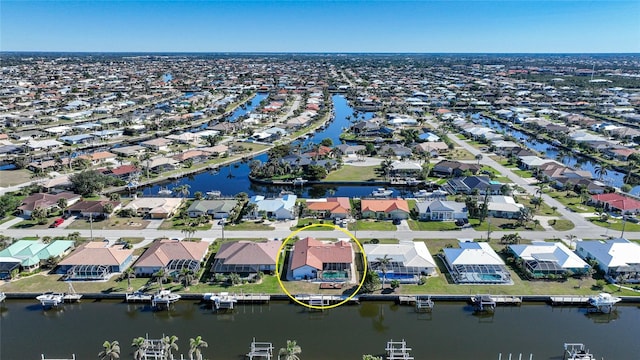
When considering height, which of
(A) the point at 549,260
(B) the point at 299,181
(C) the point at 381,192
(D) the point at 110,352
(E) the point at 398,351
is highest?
(B) the point at 299,181

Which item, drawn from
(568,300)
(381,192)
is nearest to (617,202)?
(568,300)

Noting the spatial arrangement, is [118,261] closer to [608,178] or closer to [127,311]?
[127,311]

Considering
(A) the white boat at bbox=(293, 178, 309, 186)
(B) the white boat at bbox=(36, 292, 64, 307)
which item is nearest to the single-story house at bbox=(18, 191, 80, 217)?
(B) the white boat at bbox=(36, 292, 64, 307)

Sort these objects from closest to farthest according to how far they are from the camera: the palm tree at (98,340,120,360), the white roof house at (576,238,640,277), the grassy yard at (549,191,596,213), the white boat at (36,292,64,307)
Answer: the palm tree at (98,340,120,360) < the white boat at (36,292,64,307) < the white roof house at (576,238,640,277) < the grassy yard at (549,191,596,213)

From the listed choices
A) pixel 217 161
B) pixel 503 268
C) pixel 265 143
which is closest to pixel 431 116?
pixel 265 143

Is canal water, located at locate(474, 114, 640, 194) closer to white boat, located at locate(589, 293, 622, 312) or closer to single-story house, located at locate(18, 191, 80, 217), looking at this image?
white boat, located at locate(589, 293, 622, 312)

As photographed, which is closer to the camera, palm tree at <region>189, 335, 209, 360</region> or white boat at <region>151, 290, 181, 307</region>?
palm tree at <region>189, 335, 209, 360</region>

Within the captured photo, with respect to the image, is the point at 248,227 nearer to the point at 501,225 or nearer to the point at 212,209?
the point at 212,209
